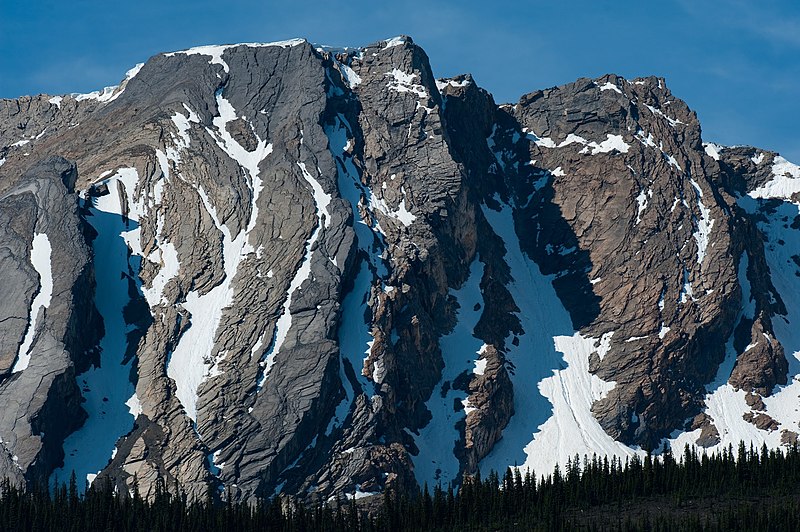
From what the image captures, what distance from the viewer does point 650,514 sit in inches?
7741

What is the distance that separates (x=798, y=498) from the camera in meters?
197

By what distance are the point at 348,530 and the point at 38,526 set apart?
118 ft

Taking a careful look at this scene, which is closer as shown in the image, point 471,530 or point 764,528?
point 764,528

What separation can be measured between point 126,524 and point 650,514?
202ft

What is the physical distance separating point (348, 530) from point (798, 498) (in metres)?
52.9

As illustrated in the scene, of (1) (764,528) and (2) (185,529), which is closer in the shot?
(1) (764,528)

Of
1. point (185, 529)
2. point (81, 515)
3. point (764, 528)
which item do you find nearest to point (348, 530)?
point (185, 529)

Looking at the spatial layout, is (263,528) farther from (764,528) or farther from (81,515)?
(764,528)

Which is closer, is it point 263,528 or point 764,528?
point 764,528

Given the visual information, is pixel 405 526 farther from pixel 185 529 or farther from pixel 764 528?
pixel 764 528

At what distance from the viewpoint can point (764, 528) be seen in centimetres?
18212

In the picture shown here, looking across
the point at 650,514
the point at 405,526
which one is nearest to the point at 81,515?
the point at 405,526

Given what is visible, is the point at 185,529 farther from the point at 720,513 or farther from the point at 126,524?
the point at 720,513

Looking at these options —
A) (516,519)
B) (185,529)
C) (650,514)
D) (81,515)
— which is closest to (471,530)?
(516,519)
